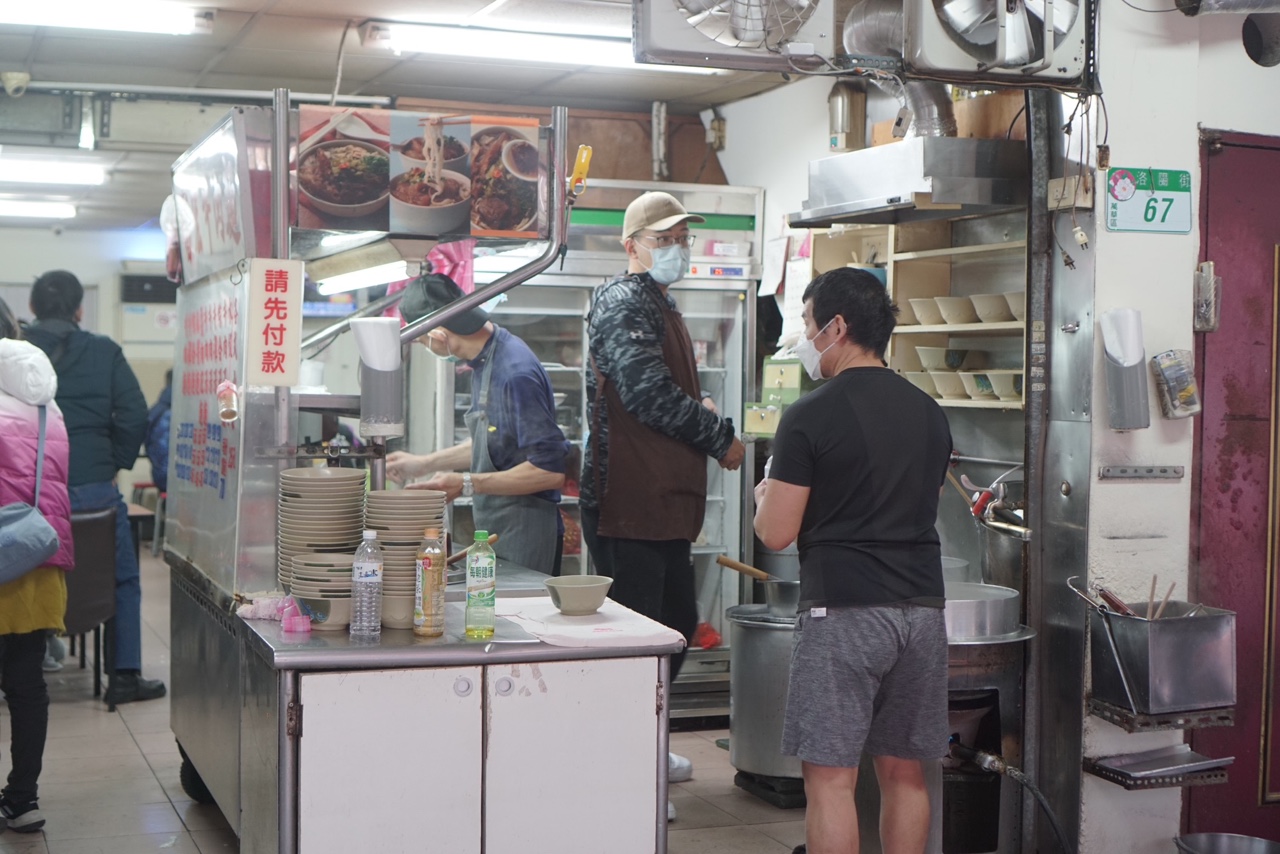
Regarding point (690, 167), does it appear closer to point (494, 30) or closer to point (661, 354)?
point (494, 30)

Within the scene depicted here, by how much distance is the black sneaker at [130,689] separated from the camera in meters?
6.12

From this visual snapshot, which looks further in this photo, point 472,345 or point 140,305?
point 140,305

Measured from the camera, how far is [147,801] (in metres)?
4.73

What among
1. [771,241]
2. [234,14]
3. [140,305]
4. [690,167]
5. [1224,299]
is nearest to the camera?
[1224,299]

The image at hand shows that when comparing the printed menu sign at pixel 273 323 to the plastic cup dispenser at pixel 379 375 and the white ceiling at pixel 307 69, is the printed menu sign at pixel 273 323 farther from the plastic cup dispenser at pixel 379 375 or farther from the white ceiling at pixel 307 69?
the white ceiling at pixel 307 69

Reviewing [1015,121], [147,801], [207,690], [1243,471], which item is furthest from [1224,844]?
[147,801]

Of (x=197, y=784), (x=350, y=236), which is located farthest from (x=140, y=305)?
(x=350, y=236)

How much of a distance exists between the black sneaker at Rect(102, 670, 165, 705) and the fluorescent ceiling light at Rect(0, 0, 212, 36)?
9.22ft

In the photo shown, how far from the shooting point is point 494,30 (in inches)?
222

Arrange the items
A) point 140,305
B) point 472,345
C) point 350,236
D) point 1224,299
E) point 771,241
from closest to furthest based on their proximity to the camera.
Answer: point 350,236
point 1224,299
point 472,345
point 771,241
point 140,305

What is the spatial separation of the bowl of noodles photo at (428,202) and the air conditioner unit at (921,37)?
0.57 meters

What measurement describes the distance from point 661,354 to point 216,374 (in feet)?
4.51

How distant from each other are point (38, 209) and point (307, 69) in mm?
6453

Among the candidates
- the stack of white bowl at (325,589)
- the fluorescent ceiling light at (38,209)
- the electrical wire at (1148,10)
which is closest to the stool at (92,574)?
the stack of white bowl at (325,589)
